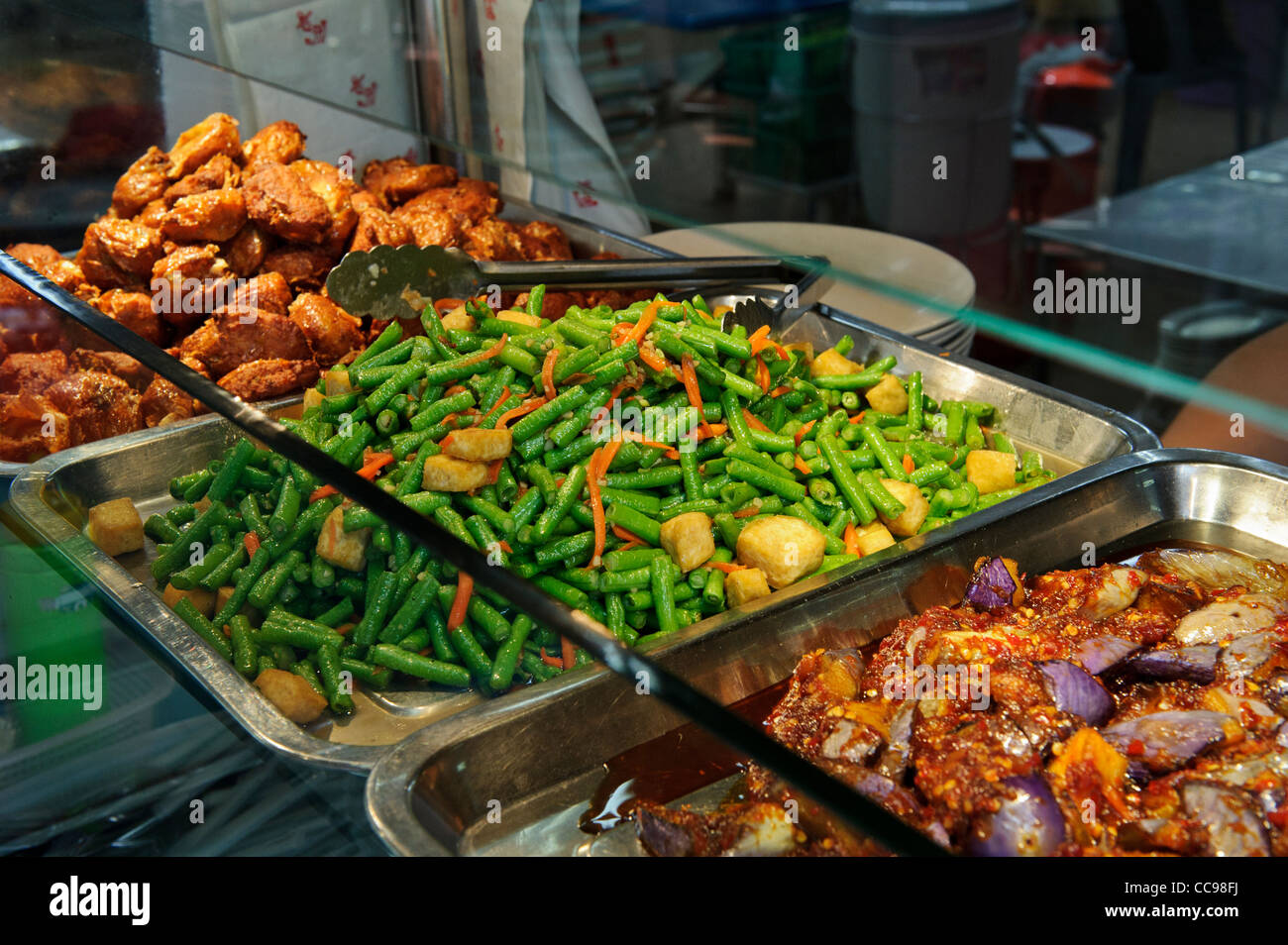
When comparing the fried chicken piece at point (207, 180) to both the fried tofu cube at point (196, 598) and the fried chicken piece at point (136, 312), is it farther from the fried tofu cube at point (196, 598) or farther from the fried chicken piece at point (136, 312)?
the fried tofu cube at point (196, 598)

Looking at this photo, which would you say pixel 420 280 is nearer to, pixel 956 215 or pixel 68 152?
pixel 68 152

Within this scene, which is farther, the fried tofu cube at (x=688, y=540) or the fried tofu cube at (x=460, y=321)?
the fried tofu cube at (x=460, y=321)

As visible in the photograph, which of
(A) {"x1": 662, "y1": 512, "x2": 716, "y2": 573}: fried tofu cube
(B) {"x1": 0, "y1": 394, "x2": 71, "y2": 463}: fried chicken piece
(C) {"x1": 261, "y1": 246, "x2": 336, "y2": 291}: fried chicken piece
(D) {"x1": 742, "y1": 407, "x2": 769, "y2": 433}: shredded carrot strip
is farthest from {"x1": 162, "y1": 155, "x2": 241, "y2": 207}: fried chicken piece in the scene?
(A) {"x1": 662, "y1": 512, "x2": 716, "y2": 573}: fried tofu cube

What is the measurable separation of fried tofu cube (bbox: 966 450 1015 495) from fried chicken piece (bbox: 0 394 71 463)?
1688mm

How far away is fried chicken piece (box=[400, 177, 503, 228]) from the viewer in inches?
119

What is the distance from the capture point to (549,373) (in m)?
1.98

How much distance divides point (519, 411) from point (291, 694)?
676mm

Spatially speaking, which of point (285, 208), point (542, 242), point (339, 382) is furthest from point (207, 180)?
point (339, 382)

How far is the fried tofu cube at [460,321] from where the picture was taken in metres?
2.27

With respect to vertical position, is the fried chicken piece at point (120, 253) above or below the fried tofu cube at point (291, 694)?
above

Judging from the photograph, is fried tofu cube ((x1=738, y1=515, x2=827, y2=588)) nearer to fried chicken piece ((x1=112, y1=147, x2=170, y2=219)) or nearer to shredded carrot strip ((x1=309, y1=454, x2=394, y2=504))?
shredded carrot strip ((x1=309, y1=454, x2=394, y2=504))

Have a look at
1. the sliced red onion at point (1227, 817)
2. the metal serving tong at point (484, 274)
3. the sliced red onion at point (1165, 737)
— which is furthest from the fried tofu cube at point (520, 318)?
the sliced red onion at point (1227, 817)

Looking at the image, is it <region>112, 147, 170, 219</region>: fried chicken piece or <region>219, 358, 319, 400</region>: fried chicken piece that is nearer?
<region>219, 358, 319, 400</region>: fried chicken piece

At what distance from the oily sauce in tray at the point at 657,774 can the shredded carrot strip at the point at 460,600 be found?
30 centimetres
